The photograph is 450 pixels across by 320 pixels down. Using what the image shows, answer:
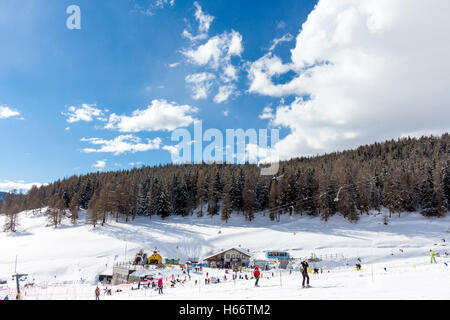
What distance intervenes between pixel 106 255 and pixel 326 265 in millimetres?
46416

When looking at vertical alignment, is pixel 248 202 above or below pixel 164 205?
above

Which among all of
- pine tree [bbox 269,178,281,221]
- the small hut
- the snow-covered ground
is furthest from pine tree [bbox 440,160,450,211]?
the small hut

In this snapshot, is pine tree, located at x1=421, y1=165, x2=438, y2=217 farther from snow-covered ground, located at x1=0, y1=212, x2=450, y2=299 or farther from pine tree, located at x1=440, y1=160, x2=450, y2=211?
snow-covered ground, located at x1=0, y1=212, x2=450, y2=299

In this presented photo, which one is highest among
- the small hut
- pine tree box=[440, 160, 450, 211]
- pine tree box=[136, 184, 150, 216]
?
pine tree box=[440, 160, 450, 211]

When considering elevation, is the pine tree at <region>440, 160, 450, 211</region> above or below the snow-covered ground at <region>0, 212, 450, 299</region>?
above

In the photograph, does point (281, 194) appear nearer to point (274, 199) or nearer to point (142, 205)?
point (274, 199)

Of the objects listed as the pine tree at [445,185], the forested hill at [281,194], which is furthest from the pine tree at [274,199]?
the pine tree at [445,185]

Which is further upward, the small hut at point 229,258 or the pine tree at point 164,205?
the pine tree at point 164,205

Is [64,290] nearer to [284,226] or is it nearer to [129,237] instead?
[129,237]

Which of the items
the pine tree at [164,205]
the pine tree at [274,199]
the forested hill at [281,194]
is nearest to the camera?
the forested hill at [281,194]

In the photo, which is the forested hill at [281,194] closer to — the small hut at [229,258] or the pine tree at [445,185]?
the pine tree at [445,185]

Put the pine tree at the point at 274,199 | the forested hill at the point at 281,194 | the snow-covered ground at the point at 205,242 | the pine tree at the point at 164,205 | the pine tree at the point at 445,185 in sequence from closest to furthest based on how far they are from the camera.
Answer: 1. the snow-covered ground at the point at 205,242
2. the pine tree at the point at 445,185
3. the forested hill at the point at 281,194
4. the pine tree at the point at 274,199
5. the pine tree at the point at 164,205

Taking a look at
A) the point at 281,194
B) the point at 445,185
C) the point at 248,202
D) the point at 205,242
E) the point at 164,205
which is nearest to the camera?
the point at 205,242

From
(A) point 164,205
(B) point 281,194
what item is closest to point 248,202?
(B) point 281,194
